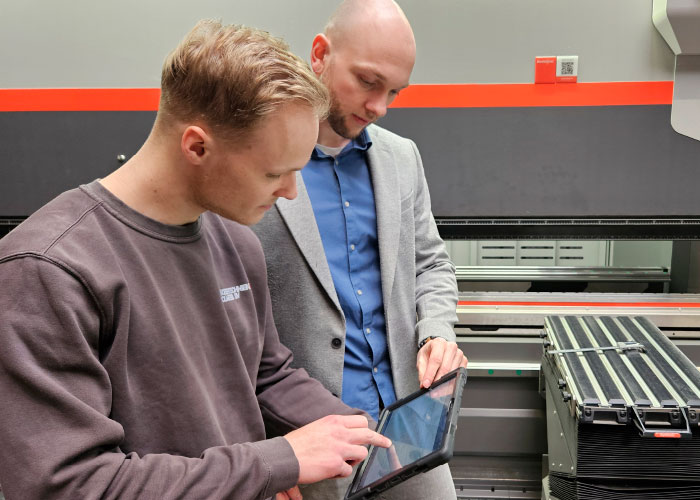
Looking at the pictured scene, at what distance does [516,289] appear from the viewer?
8.48ft

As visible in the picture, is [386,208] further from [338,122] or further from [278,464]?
[278,464]

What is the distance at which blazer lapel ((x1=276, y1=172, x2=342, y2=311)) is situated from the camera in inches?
50.6

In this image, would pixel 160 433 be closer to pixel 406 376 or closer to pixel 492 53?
pixel 406 376

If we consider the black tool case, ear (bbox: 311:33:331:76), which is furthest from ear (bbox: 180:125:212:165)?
the black tool case

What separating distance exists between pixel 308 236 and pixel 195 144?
52 centimetres

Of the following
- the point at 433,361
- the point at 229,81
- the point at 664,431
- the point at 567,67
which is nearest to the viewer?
the point at 229,81

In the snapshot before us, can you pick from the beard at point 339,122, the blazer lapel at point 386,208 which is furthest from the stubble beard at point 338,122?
the blazer lapel at point 386,208

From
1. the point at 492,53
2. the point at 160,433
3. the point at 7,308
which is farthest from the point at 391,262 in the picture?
the point at 492,53

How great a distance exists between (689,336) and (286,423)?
1.75 m

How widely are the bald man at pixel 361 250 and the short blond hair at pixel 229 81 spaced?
0.50 metres

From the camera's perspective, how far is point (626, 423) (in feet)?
5.13

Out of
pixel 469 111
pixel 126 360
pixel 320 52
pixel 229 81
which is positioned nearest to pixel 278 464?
pixel 126 360

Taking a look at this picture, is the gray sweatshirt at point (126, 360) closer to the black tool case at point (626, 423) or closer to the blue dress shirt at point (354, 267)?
the blue dress shirt at point (354, 267)

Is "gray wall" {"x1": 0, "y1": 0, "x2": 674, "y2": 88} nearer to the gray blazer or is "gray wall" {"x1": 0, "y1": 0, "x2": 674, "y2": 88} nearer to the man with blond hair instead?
the gray blazer
